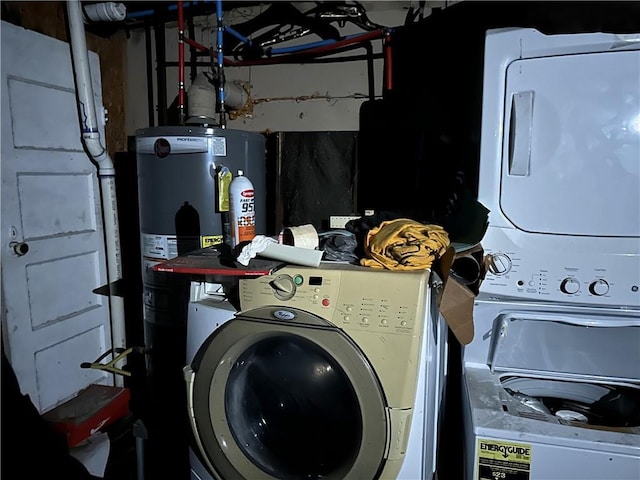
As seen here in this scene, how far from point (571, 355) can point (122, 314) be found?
7.23 feet

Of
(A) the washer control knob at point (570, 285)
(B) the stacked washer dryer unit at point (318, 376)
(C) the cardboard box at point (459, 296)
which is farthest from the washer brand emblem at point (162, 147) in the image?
(A) the washer control knob at point (570, 285)

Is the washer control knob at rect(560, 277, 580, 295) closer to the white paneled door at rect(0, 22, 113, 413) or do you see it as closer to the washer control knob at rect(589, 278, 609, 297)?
the washer control knob at rect(589, 278, 609, 297)

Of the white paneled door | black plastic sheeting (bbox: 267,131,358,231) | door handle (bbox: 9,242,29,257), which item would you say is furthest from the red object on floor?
black plastic sheeting (bbox: 267,131,358,231)

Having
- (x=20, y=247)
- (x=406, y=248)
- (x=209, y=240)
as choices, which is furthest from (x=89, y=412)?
(x=406, y=248)

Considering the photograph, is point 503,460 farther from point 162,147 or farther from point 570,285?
point 162,147

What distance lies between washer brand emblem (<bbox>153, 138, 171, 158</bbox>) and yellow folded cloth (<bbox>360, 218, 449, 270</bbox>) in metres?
1.06

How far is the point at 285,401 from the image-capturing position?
1.34 meters

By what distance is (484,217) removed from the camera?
1.46 metres

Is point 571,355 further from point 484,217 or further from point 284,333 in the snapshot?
point 284,333

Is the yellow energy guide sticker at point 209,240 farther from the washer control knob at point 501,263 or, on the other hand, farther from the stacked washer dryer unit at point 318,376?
the washer control knob at point 501,263

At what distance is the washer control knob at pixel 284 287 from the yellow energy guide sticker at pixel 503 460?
0.66 meters

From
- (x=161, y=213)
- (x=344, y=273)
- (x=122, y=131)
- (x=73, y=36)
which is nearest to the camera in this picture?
(x=344, y=273)

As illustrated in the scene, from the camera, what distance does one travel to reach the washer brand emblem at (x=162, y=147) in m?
1.85

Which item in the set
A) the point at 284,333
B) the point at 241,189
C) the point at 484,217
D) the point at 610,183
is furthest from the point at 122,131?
the point at 610,183
